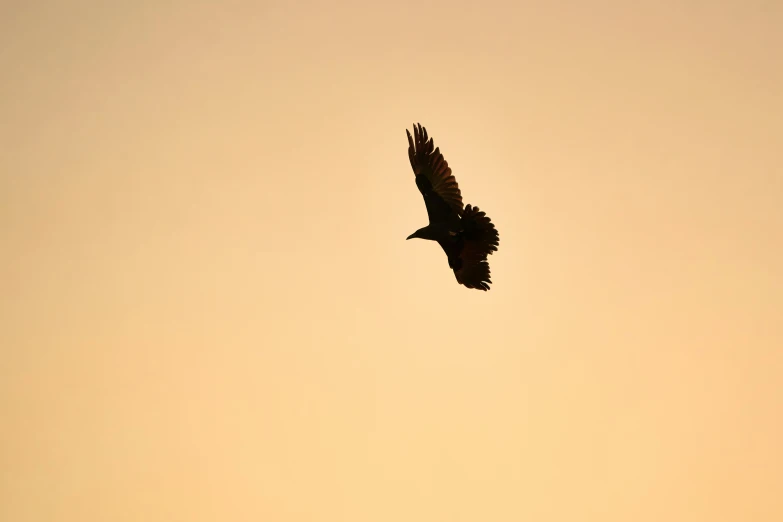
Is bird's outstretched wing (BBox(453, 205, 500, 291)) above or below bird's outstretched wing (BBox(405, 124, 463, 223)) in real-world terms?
below

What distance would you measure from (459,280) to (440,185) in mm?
1946

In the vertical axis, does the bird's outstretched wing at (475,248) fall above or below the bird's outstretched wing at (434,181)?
below

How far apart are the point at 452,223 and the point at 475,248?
72cm

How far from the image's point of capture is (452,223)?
618 inches

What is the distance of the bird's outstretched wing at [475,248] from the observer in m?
15.1

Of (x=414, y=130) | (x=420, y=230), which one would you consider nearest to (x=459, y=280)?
(x=420, y=230)

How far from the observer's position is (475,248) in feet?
50.4

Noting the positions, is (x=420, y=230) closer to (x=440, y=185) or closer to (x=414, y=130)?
(x=440, y=185)

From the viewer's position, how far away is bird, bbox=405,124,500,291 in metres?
15.2

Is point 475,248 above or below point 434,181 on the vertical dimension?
below

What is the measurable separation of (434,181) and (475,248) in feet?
5.85

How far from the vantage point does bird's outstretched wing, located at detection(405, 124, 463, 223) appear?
16.0 metres

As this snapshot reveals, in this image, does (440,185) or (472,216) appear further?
(440,185)

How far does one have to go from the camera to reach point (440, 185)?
16156mm
